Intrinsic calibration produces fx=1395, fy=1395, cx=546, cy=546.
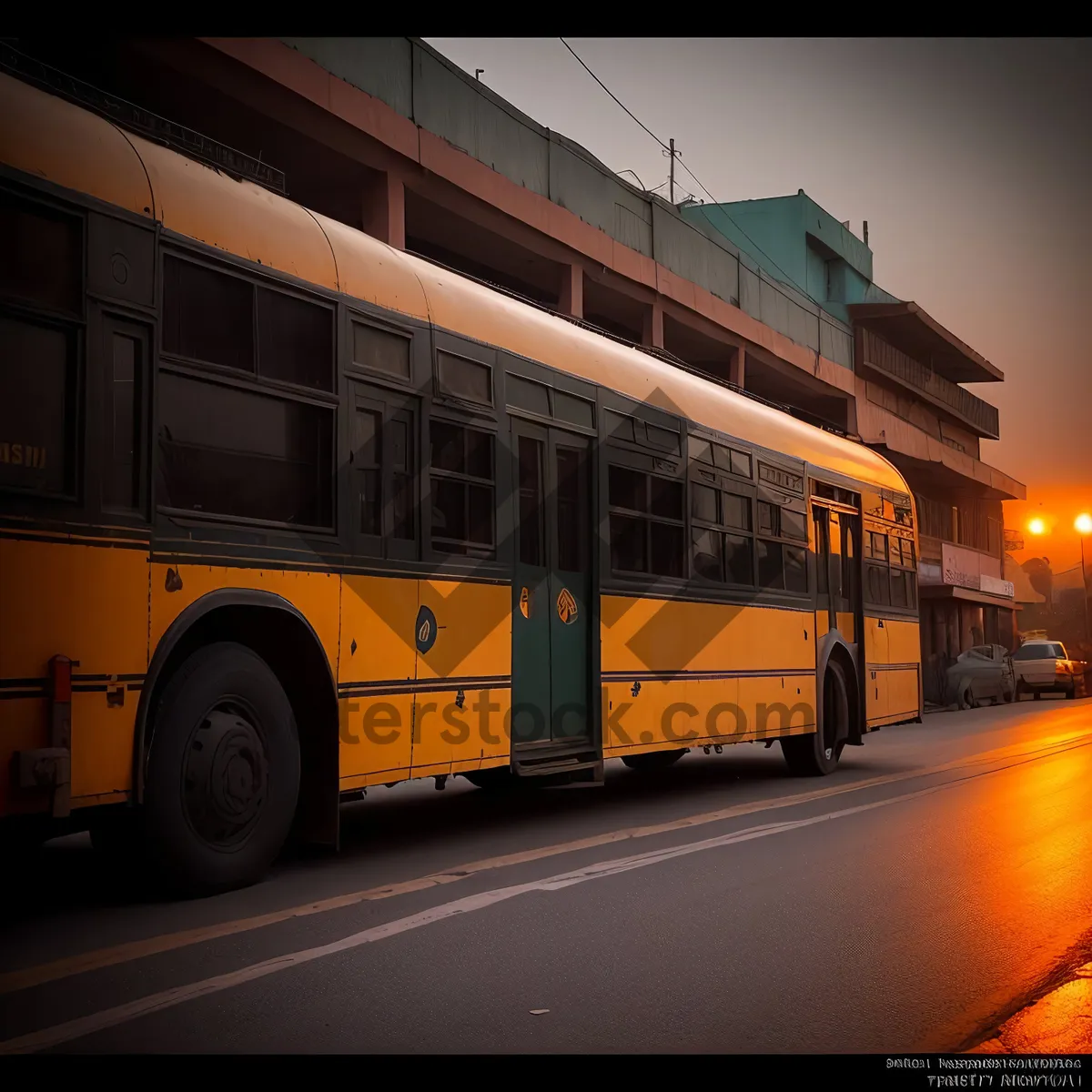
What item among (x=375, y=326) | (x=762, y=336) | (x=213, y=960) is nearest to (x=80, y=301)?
(x=375, y=326)

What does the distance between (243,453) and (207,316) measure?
0.69 metres

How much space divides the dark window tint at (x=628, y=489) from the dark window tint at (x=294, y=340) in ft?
11.0

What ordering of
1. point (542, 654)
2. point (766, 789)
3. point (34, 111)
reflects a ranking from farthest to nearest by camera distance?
point (766, 789) < point (542, 654) < point (34, 111)

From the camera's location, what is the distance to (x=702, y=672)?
11773mm

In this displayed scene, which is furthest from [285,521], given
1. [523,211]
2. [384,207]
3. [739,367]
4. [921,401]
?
[921,401]

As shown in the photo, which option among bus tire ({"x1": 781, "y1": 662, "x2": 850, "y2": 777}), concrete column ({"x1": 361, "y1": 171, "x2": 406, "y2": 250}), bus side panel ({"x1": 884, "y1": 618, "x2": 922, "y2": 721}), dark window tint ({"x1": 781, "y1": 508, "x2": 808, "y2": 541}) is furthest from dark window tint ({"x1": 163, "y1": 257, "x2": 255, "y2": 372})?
concrete column ({"x1": 361, "y1": 171, "x2": 406, "y2": 250})

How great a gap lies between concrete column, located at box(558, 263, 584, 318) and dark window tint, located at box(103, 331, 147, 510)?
19701 mm

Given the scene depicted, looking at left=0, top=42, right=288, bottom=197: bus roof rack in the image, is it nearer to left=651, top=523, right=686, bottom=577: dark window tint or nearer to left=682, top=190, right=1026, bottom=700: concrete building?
left=651, top=523, right=686, bottom=577: dark window tint

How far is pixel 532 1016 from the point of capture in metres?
4.76

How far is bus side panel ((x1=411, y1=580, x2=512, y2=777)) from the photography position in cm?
816

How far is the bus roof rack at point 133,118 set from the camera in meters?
6.20

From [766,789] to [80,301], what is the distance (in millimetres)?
8929

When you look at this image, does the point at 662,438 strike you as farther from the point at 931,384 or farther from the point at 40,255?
the point at 931,384
